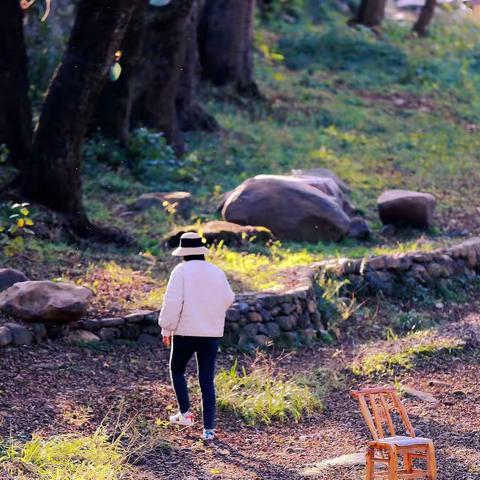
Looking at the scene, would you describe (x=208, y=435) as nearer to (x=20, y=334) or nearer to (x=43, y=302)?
(x=20, y=334)

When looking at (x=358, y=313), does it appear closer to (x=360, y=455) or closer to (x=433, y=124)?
(x=360, y=455)

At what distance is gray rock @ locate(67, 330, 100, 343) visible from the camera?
34.2ft

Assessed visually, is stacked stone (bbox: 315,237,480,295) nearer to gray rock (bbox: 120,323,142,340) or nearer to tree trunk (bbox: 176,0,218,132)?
gray rock (bbox: 120,323,142,340)

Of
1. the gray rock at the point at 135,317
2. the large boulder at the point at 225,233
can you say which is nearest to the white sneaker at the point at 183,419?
the gray rock at the point at 135,317

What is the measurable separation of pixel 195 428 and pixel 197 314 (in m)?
0.96

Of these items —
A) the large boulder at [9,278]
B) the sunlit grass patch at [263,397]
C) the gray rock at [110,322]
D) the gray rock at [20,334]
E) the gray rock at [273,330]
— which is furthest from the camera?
the gray rock at [273,330]

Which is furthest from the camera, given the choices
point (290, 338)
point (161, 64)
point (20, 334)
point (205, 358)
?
point (161, 64)

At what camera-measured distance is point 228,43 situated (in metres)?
22.7

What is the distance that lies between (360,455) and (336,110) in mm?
16129

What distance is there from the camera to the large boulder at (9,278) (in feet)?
36.3

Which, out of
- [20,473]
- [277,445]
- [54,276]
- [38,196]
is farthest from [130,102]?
[20,473]

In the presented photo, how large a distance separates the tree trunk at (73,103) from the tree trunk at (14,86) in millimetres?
1287

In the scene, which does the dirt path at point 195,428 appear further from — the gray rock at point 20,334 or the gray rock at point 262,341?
the gray rock at point 262,341

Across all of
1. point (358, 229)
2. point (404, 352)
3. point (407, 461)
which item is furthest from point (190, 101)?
point (407, 461)
